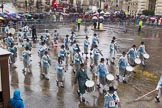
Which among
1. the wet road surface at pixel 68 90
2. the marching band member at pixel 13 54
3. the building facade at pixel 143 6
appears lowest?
the wet road surface at pixel 68 90

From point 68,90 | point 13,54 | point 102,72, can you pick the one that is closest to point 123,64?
point 102,72

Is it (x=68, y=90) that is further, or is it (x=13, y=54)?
(x=13, y=54)

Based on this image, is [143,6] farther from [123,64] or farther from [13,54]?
[123,64]

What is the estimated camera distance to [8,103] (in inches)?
307

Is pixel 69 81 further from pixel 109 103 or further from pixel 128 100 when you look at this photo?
pixel 109 103

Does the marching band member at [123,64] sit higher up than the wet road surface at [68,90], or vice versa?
the marching band member at [123,64]

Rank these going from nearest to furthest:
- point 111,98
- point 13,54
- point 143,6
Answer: point 111,98 < point 13,54 < point 143,6

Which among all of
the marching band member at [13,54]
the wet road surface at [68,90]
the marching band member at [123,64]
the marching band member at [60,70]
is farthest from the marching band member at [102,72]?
the marching band member at [13,54]

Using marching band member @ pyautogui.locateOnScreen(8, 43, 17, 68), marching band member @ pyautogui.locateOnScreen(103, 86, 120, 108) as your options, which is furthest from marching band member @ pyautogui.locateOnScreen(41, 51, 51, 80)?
marching band member @ pyautogui.locateOnScreen(103, 86, 120, 108)

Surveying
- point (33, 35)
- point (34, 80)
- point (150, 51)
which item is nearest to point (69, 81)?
point (34, 80)

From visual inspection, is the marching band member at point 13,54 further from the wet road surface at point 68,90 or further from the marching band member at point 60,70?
the marching band member at point 60,70

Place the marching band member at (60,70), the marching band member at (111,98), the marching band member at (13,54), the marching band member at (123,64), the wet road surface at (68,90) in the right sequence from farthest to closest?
the marching band member at (13,54)
the marching band member at (123,64)
the marching band member at (60,70)
the wet road surface at (68,90)
the marching band member at (111,98)

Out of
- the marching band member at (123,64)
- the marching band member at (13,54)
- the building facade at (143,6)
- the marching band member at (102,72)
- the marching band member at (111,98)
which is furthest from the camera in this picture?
the building facade at (143,6)

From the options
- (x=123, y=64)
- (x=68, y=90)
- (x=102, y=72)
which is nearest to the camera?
(x=102, y=72)
